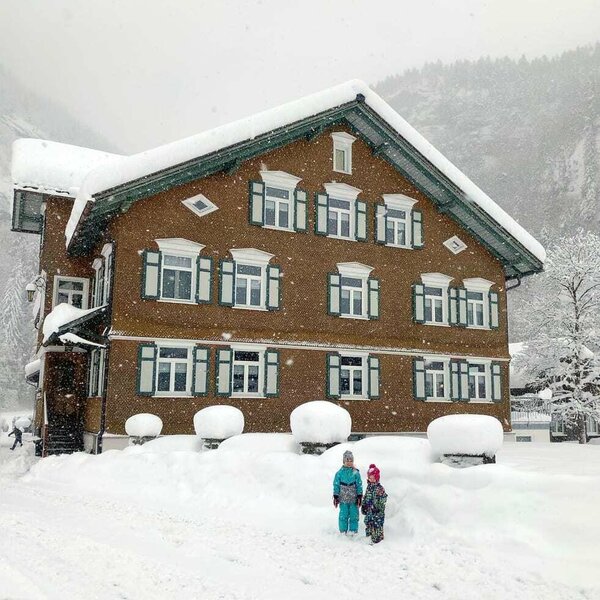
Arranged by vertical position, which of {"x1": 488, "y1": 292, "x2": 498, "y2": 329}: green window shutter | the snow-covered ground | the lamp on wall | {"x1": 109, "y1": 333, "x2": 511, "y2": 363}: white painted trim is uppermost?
the lamp on wall

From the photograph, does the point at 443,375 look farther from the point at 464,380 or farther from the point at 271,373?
the point at 271,373

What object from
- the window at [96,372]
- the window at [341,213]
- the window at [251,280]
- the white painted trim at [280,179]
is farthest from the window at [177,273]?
the window at [341,213]

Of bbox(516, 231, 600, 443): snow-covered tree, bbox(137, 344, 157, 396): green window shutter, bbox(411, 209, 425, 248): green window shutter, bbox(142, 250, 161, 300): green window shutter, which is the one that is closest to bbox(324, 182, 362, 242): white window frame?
bbox(411, 209, 425, 248): green window shutter

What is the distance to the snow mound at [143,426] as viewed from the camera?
699 inches

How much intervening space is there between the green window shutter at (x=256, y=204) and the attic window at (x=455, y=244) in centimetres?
743

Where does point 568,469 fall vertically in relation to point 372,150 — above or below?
below

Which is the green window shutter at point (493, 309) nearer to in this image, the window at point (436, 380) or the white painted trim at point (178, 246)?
the window at point (436, 380)

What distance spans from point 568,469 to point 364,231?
12359mm

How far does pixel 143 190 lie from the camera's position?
19000 mm

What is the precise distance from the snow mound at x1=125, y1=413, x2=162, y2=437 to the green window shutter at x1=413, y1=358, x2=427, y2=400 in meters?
9.23

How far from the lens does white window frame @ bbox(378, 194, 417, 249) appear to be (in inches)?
928

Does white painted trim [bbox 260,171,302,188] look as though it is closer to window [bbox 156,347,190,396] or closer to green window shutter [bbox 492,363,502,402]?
window [bbox 156,347,190,396]

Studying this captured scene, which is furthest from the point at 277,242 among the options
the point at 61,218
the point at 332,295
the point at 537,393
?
the point at 537,393

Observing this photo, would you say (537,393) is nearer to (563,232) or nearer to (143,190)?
(143,190)
